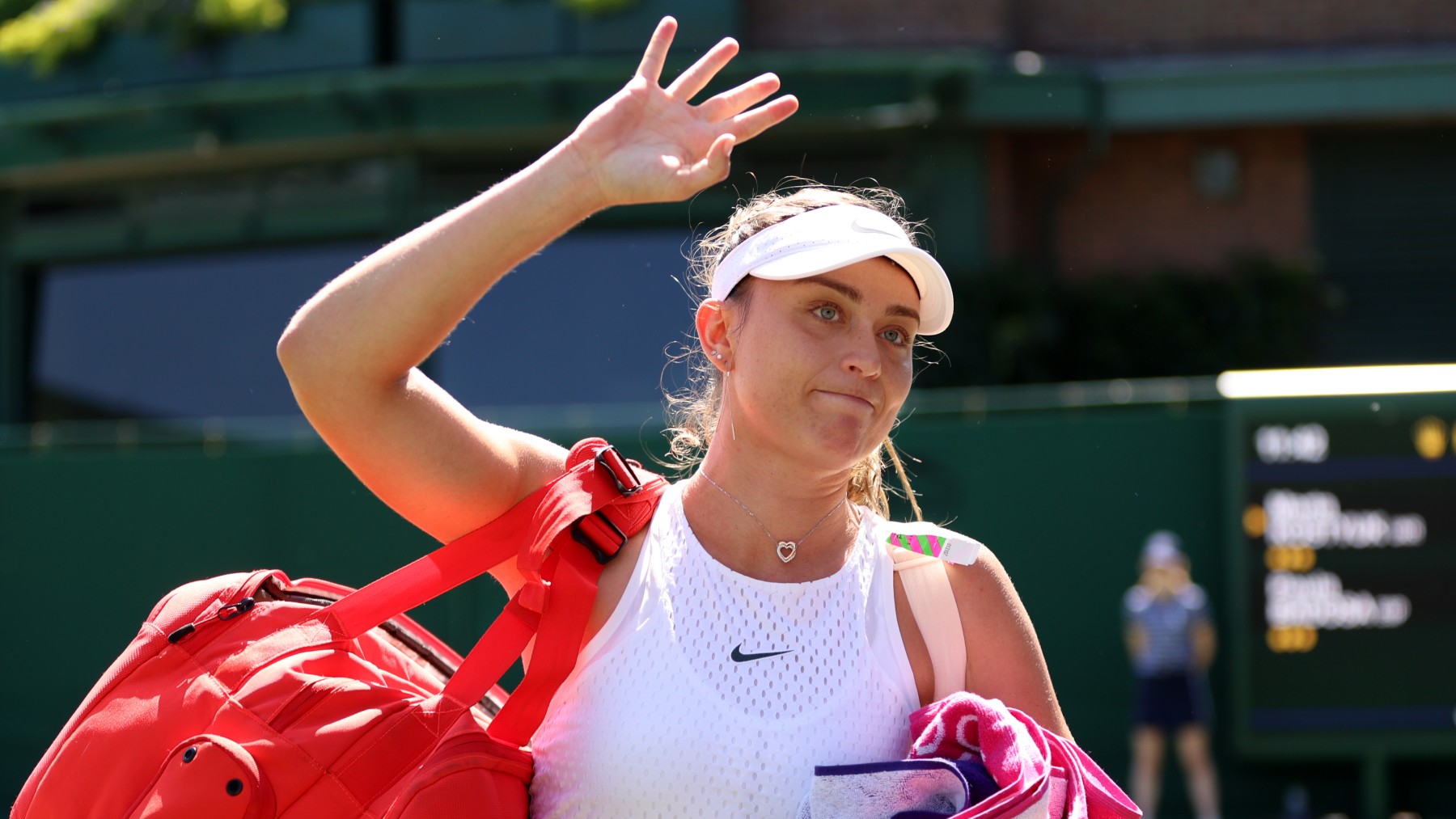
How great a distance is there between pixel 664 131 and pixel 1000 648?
80 cm

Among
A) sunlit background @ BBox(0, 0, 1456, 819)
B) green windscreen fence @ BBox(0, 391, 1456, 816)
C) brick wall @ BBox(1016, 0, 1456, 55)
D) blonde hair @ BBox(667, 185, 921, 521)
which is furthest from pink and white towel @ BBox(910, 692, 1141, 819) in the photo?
brick wall @ BBox(1016, 0, 1456, 55)

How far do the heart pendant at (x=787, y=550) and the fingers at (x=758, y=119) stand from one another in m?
0.55

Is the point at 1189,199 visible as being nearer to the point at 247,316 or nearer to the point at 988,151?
the point at 988,151

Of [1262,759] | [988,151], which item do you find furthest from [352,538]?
[988,151]

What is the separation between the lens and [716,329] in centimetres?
220

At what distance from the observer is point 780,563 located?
2.14 metres

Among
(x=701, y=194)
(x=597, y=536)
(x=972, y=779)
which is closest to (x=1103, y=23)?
(x=701, y=194)

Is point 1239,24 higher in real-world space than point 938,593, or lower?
higher

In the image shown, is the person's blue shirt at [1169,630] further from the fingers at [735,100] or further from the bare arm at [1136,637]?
the fingers at [735,100]

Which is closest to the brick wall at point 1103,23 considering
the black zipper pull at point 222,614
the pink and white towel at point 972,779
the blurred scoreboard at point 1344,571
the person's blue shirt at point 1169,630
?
the blurred scoreboard at point 1344,571

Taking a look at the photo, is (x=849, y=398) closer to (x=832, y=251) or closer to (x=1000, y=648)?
(x=832, y=251)

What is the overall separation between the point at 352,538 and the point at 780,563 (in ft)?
23.5

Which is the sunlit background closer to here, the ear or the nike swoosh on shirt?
the ear

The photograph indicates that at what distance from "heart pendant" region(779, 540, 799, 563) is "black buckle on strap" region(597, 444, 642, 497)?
217 millimetres
